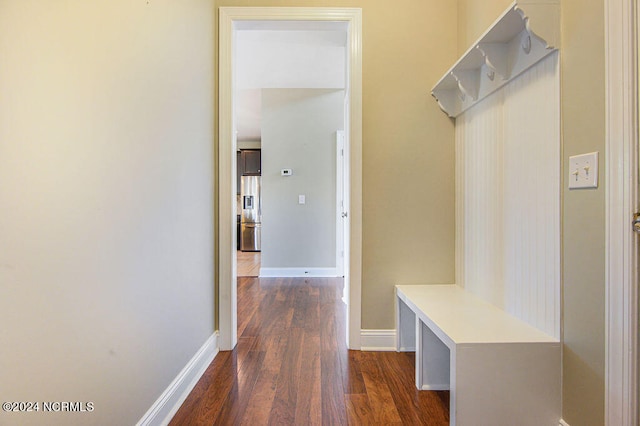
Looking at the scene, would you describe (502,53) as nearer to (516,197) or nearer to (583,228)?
(516,197)

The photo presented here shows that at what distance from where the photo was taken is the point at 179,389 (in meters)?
1.43

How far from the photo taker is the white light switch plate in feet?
3.26

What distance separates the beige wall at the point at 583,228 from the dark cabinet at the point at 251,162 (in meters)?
6.79

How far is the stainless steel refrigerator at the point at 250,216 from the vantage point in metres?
7.16

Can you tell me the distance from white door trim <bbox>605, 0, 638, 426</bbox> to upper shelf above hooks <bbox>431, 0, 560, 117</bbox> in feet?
0.68

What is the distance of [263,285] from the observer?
3.78 metres

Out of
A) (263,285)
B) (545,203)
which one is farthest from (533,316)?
(263,285)

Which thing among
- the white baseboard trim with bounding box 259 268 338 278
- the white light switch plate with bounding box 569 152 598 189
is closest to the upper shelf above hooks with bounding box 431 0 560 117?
the white light switch plate with bounding box 569 152 598 189

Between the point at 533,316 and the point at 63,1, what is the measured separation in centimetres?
202

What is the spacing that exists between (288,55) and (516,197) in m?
2.74

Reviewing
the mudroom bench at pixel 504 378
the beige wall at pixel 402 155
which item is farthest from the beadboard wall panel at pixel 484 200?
the mudroom bench at pixel 504 378

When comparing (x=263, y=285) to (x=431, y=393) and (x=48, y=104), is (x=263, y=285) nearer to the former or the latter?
(x=431, y=393)

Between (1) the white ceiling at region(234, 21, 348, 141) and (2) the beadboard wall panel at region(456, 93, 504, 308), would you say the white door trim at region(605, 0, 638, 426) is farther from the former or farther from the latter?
(1) the white ceiling at region(234, 21, 348, 141)

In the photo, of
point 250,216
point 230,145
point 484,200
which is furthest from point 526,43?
point 250,216
